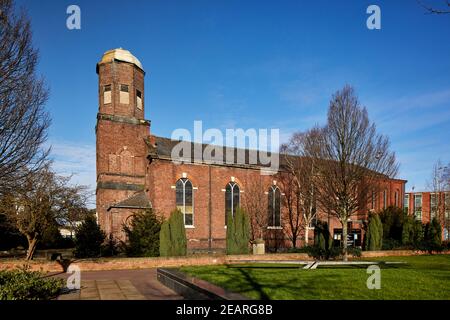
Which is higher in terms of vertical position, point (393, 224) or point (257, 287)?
point (257, 287)

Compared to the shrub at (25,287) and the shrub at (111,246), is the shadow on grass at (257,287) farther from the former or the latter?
the shrub at (111,246)

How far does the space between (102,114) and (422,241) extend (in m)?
29.7

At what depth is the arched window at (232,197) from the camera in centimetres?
2895

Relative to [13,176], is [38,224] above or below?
below

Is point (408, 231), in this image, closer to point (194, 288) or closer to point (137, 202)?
point (137, 202)

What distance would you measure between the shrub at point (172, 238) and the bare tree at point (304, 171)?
9650 mm

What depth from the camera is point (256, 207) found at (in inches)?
1117

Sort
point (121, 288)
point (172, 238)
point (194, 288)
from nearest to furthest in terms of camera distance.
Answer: point (194, 288) → point (121, 288) → point (172, 238)

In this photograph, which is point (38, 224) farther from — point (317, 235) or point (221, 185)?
point (317, 235)

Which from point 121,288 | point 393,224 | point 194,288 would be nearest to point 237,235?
point 121,288

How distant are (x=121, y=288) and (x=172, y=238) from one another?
8.53 m

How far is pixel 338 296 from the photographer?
7.40 m
